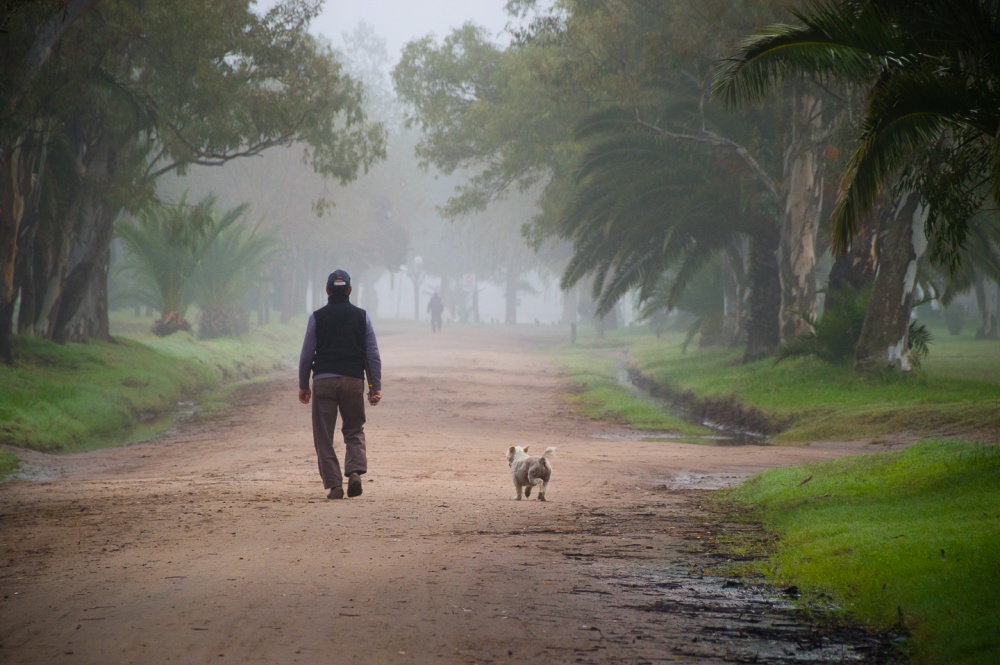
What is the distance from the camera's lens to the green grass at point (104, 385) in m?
16.4

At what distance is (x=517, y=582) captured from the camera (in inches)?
259

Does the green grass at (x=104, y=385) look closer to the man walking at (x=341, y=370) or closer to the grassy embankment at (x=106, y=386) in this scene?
the grassy embankment at (x=106, y=386)

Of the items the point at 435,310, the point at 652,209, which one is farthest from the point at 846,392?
the point at 435,310

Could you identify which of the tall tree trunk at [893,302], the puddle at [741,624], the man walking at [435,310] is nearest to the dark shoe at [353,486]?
the puddle at [741,624]

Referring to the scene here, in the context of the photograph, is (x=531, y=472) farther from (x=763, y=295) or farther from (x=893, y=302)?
(x=763, y=295)

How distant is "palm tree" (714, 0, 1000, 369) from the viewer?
915 centimetres

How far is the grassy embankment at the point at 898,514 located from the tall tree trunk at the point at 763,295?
7706mm

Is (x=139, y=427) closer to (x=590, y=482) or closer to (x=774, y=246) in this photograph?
(x=590, y=482)

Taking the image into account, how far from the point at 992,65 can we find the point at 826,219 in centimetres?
1749

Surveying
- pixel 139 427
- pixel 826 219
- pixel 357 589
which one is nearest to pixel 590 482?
pixel 357 589

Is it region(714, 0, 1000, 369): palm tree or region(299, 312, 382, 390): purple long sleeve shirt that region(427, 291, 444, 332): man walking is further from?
region(299, 312, 382, 390): purple long sleeve shirt

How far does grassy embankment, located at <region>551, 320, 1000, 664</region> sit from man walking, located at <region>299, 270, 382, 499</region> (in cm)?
340

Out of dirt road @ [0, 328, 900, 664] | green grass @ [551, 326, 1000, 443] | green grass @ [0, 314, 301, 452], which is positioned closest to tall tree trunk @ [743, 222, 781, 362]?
green grass @ [551, 326, 1000, 443]

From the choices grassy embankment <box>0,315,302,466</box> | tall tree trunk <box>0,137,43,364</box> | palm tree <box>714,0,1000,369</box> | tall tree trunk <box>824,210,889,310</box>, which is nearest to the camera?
palm tree <box>714,0,1000,369</box>
